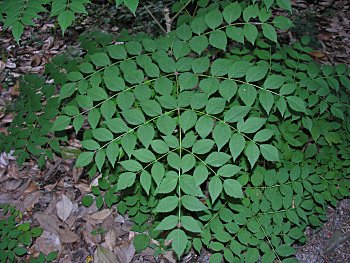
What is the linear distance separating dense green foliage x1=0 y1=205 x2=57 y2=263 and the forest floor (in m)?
0.07

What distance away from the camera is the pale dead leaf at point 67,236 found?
3.20 m

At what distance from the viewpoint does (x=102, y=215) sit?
11.0 feet

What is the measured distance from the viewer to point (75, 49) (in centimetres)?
427

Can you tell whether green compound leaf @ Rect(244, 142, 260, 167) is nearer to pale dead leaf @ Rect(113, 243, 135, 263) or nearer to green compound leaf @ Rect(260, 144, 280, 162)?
green compound leaf @ Rect(260, 144, 280, 162)

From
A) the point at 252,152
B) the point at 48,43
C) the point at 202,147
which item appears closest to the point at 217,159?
the point at 202,147

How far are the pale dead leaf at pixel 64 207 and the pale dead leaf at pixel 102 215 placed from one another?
213 millimetres

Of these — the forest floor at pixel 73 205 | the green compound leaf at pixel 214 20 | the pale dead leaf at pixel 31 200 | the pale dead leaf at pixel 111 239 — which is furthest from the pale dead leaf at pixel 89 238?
the green compound leaf at pixel 214 20

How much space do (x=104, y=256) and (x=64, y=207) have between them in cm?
58

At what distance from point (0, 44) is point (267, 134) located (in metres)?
4.06

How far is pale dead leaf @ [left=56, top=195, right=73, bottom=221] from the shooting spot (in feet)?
10.9

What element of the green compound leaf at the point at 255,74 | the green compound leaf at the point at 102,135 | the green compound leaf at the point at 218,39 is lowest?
the green compound leaf at the point at 102,135

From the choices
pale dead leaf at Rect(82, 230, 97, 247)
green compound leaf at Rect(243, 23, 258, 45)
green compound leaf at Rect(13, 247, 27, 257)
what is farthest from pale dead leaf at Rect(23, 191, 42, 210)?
green compound leaf at Rect(243, 23, 258, 45)

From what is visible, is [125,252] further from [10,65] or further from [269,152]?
[10,65]

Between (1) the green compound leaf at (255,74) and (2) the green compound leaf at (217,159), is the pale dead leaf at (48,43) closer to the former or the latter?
(1) the green compound leaf at (255,74)
